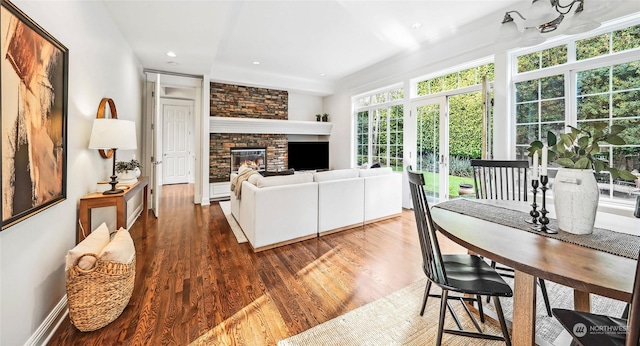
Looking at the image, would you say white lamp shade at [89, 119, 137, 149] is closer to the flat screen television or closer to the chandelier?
the chandelier

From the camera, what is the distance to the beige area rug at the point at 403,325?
1.56m

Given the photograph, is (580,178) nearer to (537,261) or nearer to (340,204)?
(537,261)

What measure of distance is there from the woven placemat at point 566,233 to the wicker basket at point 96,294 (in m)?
2.31

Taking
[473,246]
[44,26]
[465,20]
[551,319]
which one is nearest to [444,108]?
[465,20]

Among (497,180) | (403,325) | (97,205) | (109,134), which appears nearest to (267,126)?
(109,134)

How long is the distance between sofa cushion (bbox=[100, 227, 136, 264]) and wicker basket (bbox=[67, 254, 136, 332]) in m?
0.03

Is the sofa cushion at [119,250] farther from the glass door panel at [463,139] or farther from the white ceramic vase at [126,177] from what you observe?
the glass door panel at [463,139]

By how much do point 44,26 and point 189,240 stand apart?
2.41 meters

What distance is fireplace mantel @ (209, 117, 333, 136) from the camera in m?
5.72

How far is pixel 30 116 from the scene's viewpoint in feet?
4.66

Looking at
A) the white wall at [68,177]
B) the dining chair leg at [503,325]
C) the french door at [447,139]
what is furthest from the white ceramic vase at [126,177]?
the french door at [447,139]

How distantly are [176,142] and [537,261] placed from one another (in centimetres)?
832

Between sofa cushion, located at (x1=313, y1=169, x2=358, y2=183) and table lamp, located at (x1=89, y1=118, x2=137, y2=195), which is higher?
table lamp, located at (x1=89, y1=118, x2=137, y2=195)

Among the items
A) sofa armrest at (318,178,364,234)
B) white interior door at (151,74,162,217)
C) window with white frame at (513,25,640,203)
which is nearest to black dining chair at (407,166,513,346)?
sofa armrest at (318,178,364,234)
